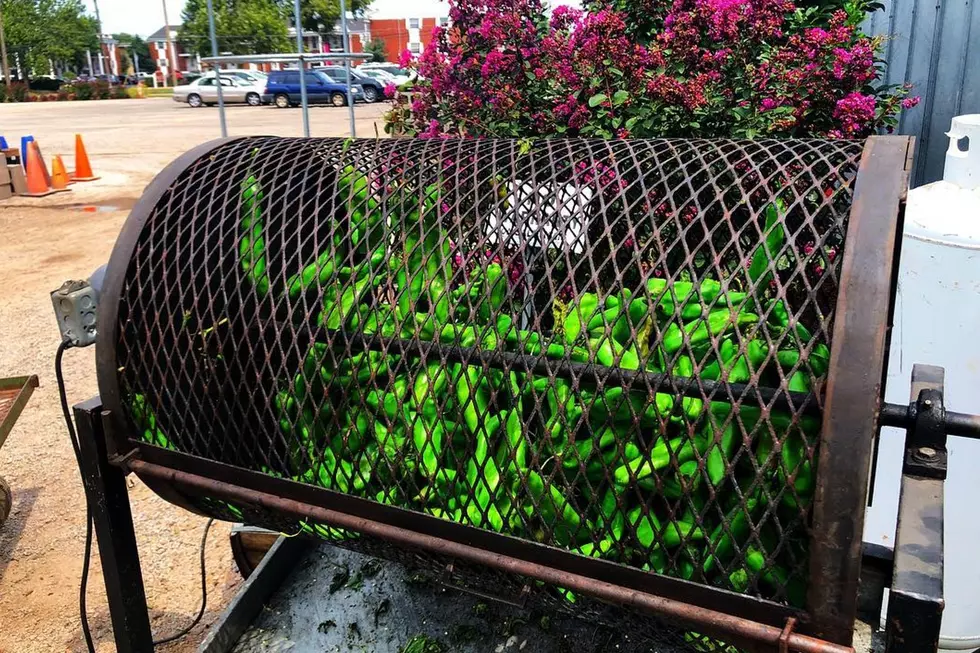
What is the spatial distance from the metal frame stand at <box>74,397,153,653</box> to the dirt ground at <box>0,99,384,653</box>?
2.50 feet

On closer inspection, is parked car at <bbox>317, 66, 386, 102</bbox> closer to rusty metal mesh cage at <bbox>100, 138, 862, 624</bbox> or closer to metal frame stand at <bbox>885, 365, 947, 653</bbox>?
rusty metal mesh cage at <bbox>100, 138, 862, 624</bbox>

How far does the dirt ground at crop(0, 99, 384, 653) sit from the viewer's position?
2.95m

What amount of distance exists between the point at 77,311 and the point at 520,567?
4.27ft

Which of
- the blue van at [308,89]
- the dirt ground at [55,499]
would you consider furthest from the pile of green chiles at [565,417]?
the blue van at [308,89]

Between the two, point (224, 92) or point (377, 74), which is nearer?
point (224, 92)

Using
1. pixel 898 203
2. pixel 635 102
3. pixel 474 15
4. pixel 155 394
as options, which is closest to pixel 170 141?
pixel 474 15

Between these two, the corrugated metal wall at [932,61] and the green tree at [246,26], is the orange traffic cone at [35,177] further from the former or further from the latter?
the green tree at [246,26]

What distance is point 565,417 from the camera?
1.44 m

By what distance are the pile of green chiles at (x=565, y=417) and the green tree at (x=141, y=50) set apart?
8789 cm

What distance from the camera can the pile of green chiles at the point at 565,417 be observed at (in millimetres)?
1355

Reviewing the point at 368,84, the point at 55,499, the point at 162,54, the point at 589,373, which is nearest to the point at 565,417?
the point at 589,373

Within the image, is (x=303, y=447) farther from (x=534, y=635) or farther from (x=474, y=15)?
(x=474, y=15)

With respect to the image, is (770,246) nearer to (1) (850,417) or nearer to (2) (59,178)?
(1) (850,417)

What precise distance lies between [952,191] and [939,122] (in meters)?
2.64
